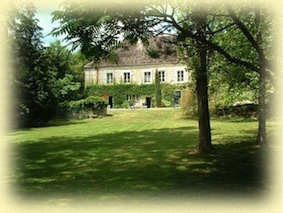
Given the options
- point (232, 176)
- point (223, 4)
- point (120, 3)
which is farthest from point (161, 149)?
point (120, 3)

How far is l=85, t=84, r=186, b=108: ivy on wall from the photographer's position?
151 ft

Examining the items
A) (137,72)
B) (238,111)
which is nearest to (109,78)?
(137,72)

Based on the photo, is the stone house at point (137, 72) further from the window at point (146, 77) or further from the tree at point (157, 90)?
the tree at point (157, 90)

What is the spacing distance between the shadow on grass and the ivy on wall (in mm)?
32292

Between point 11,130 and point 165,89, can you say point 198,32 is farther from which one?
point 165,89

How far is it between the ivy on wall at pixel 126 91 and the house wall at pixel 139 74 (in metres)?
0.82

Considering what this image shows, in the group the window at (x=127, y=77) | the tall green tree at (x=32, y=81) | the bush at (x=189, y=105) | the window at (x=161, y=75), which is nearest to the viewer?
the tall green tree at (x=32, y=81)

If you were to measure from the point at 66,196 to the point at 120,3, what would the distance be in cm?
417

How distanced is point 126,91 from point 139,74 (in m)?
3.32

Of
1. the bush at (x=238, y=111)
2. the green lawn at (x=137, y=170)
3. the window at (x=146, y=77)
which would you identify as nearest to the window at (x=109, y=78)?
the window at (x=146, y=77)

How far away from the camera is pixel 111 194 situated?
6578 mm

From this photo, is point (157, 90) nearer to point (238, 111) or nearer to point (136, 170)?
point (238, 111)

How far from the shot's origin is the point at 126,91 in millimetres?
47688

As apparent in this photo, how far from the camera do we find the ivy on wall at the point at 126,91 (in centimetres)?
4594
